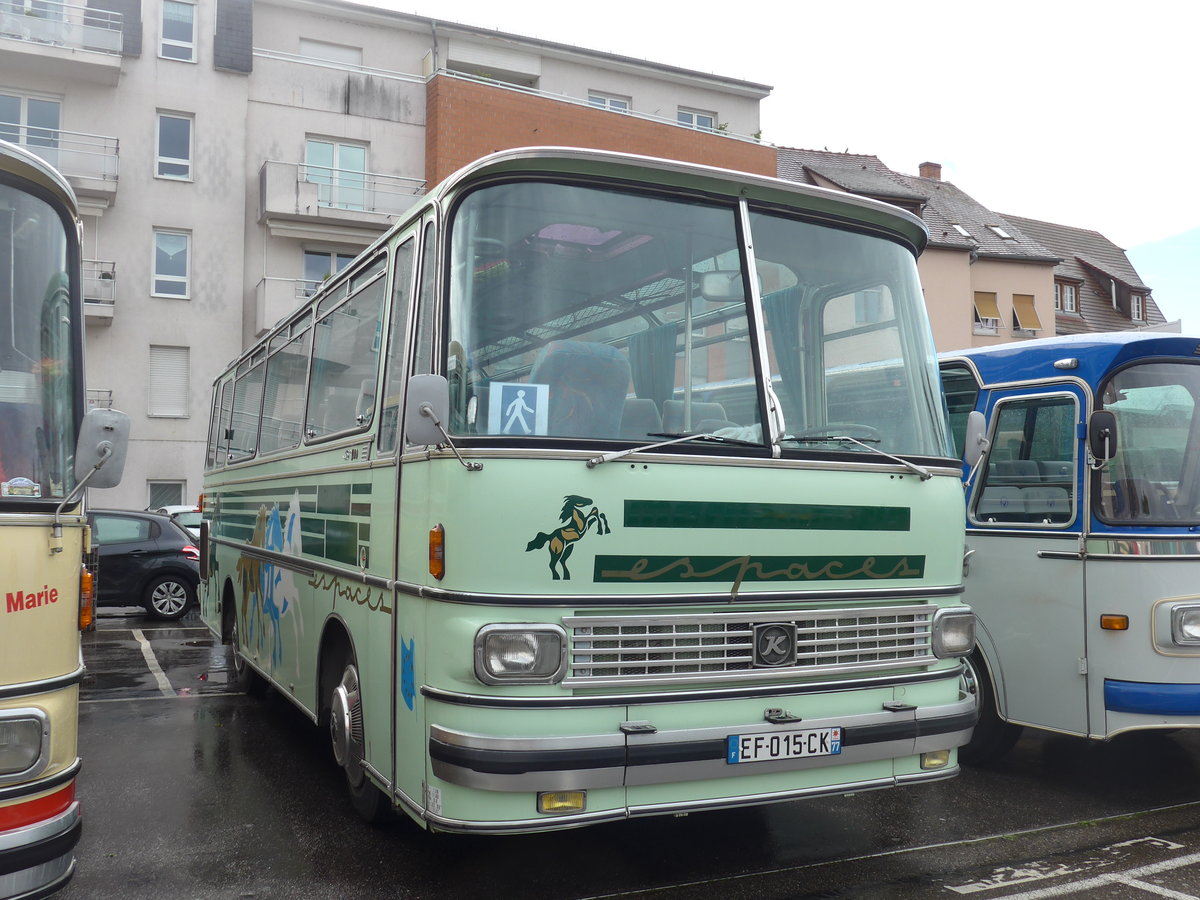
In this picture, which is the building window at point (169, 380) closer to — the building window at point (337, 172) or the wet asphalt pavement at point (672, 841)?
the building window at point (337, 172)

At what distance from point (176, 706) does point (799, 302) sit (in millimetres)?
6449

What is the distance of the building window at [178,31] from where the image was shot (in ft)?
94.3

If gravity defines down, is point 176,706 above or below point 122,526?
below

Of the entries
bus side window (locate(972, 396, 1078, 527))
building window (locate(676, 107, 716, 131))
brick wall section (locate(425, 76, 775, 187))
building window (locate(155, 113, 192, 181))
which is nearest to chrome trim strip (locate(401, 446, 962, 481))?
bus side window (locate(972, 396, 1078, 527))

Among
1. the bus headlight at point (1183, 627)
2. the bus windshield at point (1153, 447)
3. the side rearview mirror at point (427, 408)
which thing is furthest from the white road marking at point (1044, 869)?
the side rearview mirror at point (427, 408)

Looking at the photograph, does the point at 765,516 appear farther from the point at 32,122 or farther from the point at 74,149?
the point at 32,122

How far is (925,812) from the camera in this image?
595 centimetres

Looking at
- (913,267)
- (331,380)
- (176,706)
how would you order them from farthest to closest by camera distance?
(176,706) → (331,380) → (913,267)

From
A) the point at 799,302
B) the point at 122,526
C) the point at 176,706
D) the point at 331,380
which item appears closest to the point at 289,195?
the point at 122,526

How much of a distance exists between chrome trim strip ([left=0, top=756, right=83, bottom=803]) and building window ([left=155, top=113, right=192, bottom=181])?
27.5 meters

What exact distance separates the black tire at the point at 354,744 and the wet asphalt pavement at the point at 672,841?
0.44 feet

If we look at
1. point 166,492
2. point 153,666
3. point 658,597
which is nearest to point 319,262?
point 166,492

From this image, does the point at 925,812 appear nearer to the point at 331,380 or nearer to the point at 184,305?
the point at 331,380

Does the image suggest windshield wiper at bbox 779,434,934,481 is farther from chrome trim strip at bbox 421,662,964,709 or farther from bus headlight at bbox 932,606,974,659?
chrome trim strip at bbox 421,662,964,709
